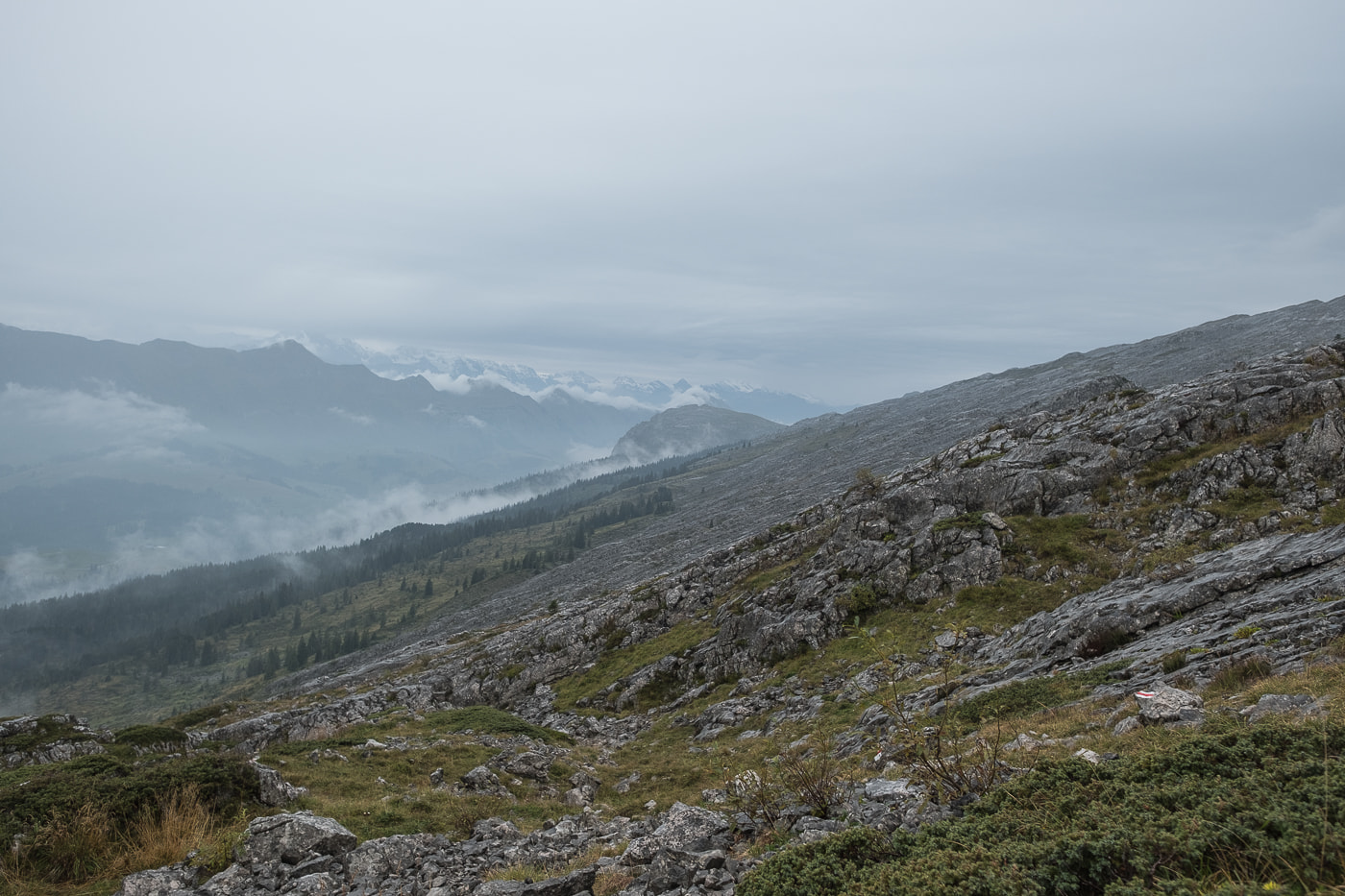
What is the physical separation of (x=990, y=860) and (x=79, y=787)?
1974 centimetres

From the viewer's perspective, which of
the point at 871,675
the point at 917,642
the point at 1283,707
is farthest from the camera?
the point at 917,642

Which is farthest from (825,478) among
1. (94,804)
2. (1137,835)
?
(1137,835)

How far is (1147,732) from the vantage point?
10.5 m

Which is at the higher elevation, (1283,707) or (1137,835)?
(1137,835)

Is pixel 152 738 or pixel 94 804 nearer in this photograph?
pixel 94 804

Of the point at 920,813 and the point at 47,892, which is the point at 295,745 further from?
the point at 920,813

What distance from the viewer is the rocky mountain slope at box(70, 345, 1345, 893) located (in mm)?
11836

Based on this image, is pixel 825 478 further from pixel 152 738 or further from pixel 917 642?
pixel 152 738

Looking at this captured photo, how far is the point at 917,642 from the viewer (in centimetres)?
3375

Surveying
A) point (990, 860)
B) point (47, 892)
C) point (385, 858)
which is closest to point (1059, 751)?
point (990, 860)

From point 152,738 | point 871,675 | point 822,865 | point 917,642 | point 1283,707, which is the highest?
point 822,865

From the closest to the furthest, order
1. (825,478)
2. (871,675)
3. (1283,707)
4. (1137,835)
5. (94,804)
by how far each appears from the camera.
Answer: (1137,835)
(1283,707)
(94,804)
(871,675)
(825,478)

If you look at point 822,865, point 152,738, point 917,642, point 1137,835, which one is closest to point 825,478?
point 917,642

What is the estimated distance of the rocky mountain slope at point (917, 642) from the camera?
11.8m
